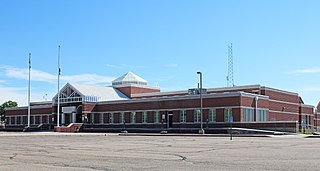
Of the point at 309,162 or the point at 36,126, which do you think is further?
the point at 36,126

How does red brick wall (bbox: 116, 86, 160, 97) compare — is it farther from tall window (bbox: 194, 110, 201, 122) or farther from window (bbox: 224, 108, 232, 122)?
window (bbox: 224, 108, 232, 122)

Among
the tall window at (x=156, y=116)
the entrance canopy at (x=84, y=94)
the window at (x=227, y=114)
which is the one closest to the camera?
the window at (x=227, y=114)

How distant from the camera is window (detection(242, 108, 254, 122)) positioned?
58550mm

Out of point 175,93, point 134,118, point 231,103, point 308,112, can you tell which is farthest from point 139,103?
point 308,112

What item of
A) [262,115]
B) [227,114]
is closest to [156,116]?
[227,114]

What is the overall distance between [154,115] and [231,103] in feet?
43.3

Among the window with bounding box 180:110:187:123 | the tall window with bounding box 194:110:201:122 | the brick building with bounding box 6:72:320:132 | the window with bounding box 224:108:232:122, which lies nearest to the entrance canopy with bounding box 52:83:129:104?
the brick building with bounding box 6:72:320:132

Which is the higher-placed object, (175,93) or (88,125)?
(175,93)

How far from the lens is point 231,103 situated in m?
58.2

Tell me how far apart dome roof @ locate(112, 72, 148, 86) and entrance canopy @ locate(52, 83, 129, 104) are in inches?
154

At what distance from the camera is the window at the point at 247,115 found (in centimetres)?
5855

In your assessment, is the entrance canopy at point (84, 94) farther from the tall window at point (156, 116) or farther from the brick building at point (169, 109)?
the tall window at point (156, 116)

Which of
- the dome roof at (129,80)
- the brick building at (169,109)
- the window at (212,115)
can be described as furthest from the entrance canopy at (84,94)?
the window at (212,115)

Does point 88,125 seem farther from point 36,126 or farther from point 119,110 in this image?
point 36,126
